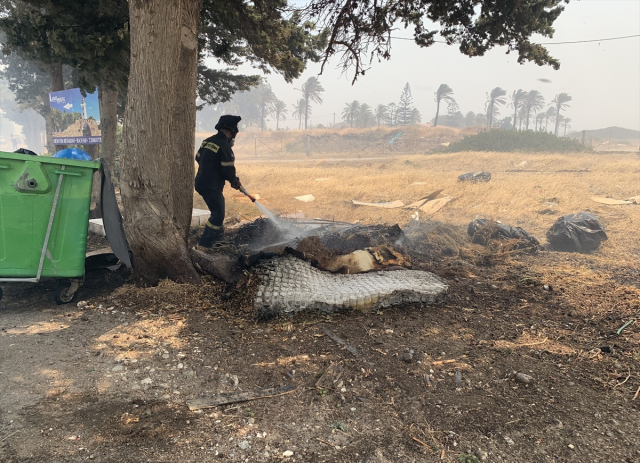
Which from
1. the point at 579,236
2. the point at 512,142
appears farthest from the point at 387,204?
the point at 512,142

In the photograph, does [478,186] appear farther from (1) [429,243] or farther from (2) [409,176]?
(1) [429,243]

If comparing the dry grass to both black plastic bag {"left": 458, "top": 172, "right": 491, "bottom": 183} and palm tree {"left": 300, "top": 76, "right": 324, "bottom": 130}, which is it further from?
palm tree {"left": 300, "top": 76, "right": 324, "bottom": 130}

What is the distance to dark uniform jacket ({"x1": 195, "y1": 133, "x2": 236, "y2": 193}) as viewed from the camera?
5410 mm

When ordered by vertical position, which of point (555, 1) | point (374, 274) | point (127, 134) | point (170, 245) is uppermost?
point (555, 1)

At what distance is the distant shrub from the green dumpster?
31.9 metres

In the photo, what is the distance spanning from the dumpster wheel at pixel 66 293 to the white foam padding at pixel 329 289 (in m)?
1.82

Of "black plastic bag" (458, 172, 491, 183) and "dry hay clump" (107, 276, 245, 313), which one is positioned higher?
"black plastic bag" (458, 172, 491, 183)

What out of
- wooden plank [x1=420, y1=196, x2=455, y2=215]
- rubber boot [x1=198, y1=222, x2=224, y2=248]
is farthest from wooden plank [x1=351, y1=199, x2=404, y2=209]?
rubber boot [x1=198, y1=222, x2=224, y2=248]

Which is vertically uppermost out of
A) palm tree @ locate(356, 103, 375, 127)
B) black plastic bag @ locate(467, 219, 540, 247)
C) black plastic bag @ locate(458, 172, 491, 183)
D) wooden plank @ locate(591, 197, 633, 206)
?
palm tree @ locate(356, 103, 375, 127)

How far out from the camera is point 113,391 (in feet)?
7.91

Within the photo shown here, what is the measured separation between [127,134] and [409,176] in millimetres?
11807

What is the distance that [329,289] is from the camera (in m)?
3.80

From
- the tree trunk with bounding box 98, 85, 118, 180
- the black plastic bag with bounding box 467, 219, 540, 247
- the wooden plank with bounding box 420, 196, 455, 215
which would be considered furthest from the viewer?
the wooden plank with bounding box 420, 196, 455, 215

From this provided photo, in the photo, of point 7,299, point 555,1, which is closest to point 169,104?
point 7,299
